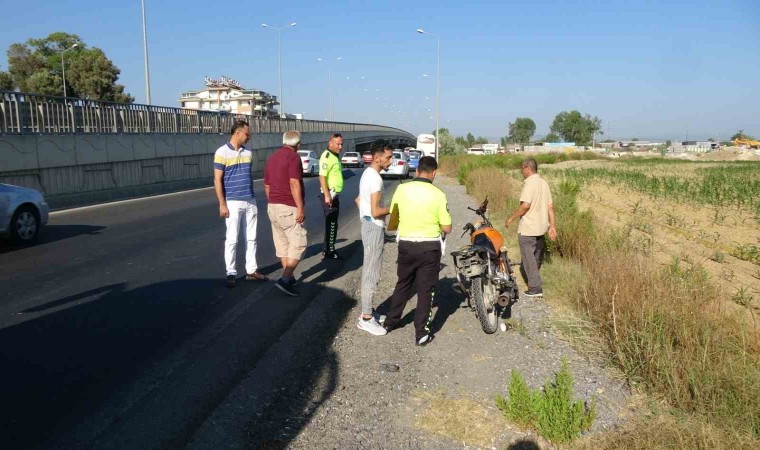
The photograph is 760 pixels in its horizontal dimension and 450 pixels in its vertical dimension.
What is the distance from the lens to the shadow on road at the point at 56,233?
33.5ft

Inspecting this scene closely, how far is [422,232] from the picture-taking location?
5.59 meters

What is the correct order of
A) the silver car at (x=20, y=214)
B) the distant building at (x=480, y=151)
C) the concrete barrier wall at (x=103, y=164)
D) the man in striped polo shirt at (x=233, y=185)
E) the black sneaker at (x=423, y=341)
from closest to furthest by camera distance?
the black sneaker at (x=423, y=341) < the man in striped polo shirt at (x=233, y=185) < the silver car at (x=20, y=214) < the concrete barrier wall at (x=103, y=164) < the distant building at (x=480, y=151)

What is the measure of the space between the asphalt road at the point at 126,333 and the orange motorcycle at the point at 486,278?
1.90m

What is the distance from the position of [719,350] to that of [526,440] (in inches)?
72.1

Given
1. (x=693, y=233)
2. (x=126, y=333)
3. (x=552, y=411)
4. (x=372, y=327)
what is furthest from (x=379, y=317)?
(x=693, y=233)

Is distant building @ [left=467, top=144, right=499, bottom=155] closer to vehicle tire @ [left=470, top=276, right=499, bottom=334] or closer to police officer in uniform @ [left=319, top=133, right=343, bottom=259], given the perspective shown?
police officer in uniform @ [left=319, top=133, right=343, bottom=259]

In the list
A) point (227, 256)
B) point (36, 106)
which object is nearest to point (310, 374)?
point (227, 256)

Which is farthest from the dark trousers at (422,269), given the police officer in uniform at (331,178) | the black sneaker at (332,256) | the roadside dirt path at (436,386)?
the black sneaker at (332,256)

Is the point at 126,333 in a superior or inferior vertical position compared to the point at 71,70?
inferior

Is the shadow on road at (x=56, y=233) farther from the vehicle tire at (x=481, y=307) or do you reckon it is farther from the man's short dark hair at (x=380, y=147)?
the vehicle tire at (x=481, y=307)

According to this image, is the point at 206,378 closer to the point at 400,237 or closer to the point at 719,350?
the point at 400,237

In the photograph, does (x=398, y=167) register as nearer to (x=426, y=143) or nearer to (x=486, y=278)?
(x=486, y=278)

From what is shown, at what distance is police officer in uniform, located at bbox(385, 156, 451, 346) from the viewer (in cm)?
556

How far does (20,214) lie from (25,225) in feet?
0.64
